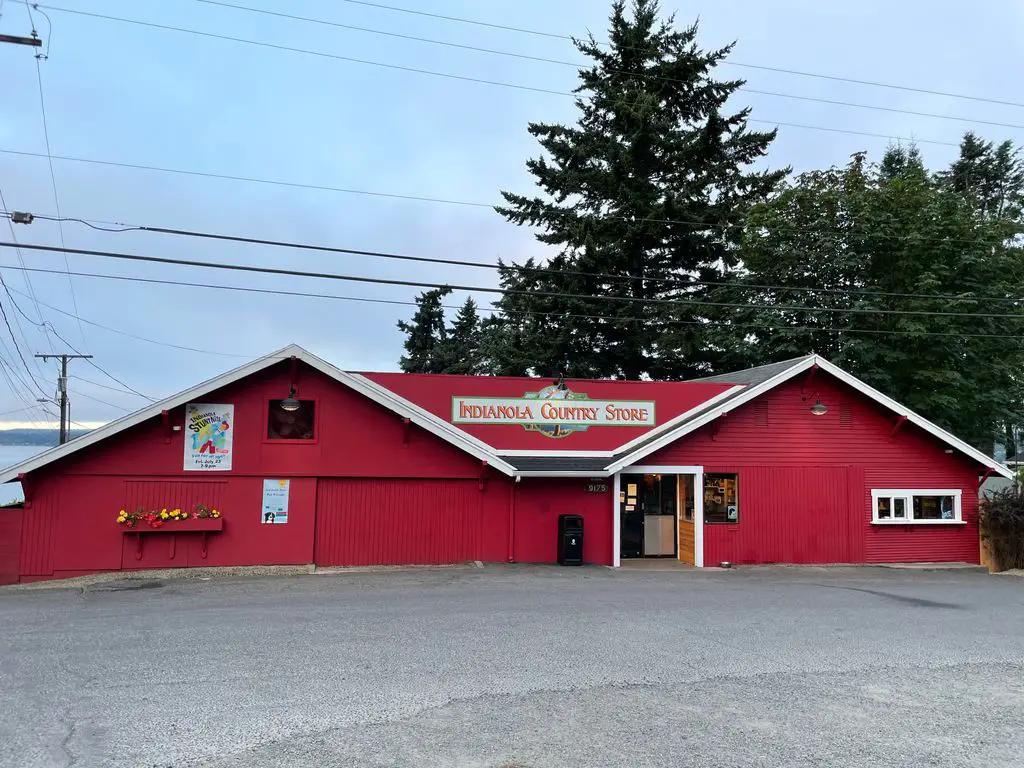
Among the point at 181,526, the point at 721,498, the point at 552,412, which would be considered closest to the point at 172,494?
the point at 181,526

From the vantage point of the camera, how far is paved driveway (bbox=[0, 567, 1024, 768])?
17.8 ft

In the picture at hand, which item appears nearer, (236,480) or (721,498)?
(236,480)

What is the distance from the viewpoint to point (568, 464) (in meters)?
16.9

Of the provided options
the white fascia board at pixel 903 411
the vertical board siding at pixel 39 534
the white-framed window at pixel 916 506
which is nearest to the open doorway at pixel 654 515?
the white fascia board at pixel 903 411

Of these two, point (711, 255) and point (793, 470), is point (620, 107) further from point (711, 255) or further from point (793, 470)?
point (793, 470)

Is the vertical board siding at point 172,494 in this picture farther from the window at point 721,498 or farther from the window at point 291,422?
the window at point 721,498

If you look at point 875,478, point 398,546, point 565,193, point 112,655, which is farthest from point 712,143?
point 112,655

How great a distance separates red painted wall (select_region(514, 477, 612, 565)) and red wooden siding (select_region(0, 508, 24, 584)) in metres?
9.81

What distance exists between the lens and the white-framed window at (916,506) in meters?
18.3

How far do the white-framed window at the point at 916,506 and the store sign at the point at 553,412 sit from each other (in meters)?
5.93

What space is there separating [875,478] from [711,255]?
15740mm

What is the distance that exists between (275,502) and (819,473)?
1260cm

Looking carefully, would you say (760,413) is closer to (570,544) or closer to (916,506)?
(916,506)

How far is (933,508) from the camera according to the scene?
1880cm
